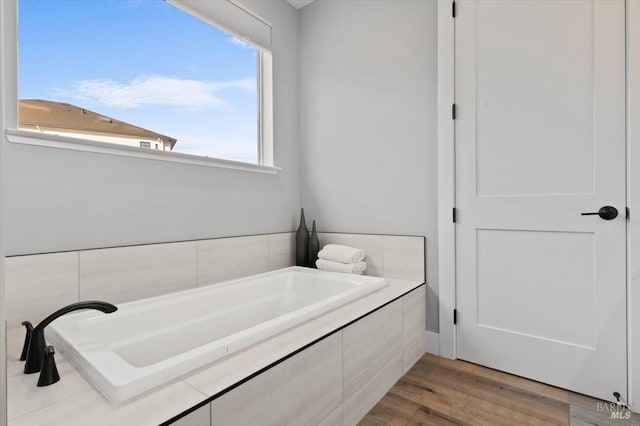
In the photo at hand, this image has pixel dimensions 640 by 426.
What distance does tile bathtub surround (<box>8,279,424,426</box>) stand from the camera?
2.85 feet

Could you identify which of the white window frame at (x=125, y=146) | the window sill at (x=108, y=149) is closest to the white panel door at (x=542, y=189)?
the white window frame at (x=125, y=146)

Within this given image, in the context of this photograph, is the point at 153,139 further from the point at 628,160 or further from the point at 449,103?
the point at 628,160

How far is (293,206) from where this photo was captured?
2877mm

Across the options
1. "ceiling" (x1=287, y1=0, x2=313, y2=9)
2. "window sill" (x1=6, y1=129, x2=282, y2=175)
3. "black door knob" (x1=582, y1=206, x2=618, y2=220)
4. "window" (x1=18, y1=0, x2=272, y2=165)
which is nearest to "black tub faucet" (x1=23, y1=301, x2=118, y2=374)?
"window sill" (x1=6, y1=129, x2=282, y2=175)

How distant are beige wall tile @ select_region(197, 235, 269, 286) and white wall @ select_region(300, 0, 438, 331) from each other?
0.58 metres

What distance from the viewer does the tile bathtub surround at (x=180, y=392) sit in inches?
34.2

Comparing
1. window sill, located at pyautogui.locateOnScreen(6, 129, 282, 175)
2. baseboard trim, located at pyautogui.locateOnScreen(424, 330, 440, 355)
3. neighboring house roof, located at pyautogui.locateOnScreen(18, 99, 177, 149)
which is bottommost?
baseboard trim, located at pyautogui.locateOnScreen(424, 330, 440, 355)

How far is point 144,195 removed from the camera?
187 centimetres

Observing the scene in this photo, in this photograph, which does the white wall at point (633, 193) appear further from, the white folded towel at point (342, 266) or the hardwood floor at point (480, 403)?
the white folded towel at point (342, 266)

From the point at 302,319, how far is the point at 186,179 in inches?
45.5

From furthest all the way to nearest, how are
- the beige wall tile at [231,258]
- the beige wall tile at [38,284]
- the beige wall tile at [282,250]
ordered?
1. the beige wall tile at [282,250]
2. the beige wall tile at [231,258]
3. the beige wall tile at [38,284]

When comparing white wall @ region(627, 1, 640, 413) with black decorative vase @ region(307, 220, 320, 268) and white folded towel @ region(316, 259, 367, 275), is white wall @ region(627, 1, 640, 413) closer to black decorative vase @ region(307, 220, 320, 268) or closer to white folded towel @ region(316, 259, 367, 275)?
white folded towel @ region(316, 259, 367, 275)

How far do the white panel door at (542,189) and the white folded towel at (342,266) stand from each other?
0.63 m

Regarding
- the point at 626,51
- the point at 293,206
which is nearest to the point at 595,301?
the point at 626,51
